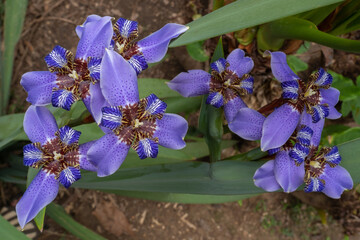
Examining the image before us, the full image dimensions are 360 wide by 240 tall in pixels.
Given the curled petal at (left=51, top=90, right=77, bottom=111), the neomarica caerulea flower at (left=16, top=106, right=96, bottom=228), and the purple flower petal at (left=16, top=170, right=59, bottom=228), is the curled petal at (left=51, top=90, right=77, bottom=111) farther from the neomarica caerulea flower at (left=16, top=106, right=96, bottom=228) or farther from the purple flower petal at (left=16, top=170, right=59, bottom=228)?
the purple flower petal at (left=16, top=170, right=59, bottom=228)

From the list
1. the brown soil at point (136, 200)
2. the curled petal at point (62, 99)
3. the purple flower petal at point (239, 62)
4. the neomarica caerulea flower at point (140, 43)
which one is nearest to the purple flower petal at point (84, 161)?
the curled petal at point (62, 99)

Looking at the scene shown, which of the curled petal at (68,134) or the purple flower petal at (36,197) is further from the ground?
the curled petal at (68,134)

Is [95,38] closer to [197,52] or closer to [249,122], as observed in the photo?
[249,122]

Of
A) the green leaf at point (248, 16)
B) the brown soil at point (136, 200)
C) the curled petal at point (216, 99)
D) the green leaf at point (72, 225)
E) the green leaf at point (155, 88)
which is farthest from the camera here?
the brown soil at point (136, 200)

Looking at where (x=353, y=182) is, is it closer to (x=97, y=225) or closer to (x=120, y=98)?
(x=120, y=98)

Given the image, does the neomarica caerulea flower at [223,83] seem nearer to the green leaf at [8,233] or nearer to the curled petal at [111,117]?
the curled petal at [111,117]

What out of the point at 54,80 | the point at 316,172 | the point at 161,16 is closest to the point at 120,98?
the point at 54,80

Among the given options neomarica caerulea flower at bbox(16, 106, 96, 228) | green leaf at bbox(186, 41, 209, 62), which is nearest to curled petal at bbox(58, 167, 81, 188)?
neomarica caerulea flower at bbox(16, 106, 96, 228)
